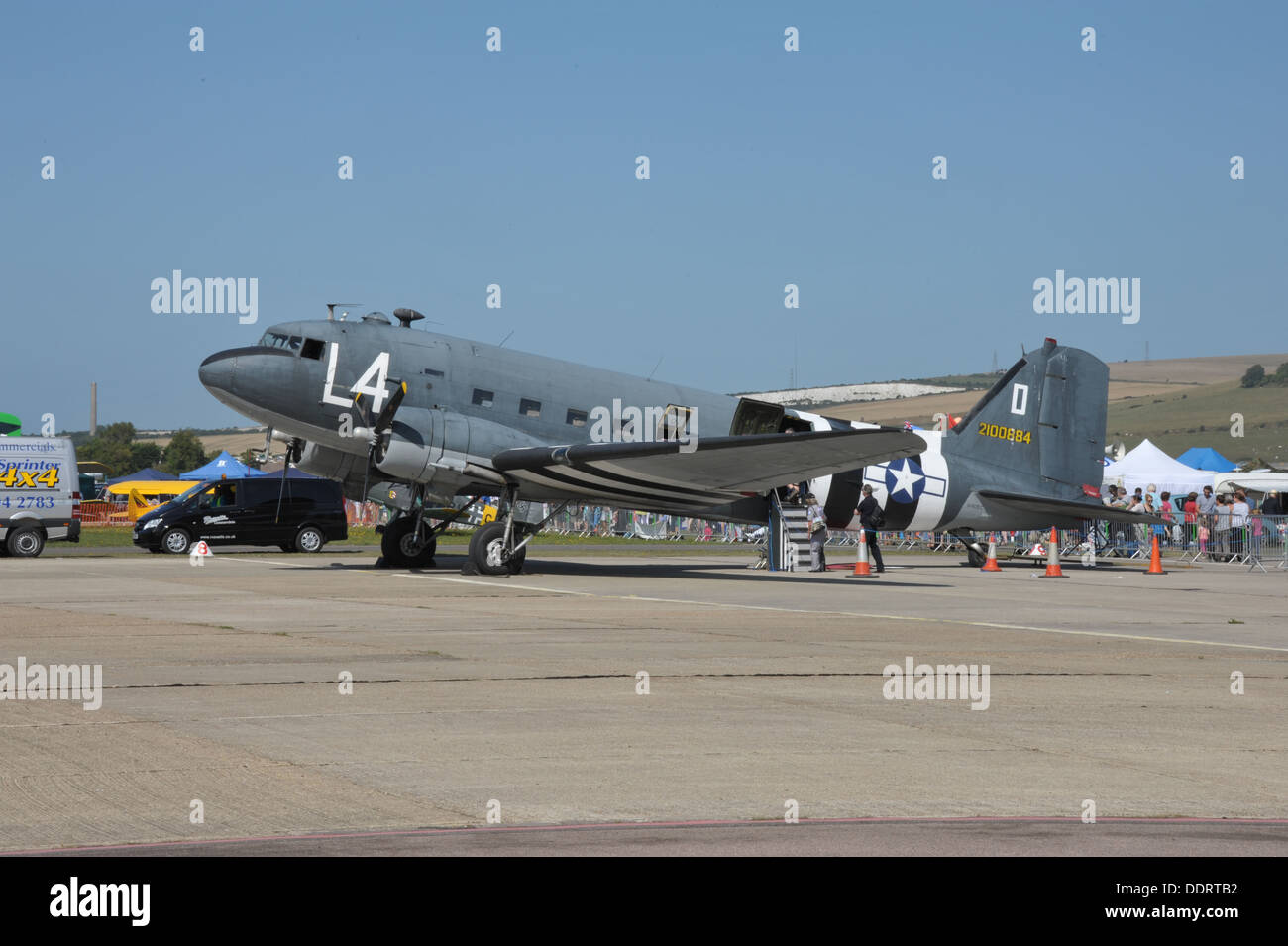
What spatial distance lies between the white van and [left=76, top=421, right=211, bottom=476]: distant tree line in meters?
122

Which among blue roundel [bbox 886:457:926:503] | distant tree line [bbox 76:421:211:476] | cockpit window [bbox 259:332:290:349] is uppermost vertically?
distant tree line [bbox 76:421:211:476]

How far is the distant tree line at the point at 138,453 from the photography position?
156 metres

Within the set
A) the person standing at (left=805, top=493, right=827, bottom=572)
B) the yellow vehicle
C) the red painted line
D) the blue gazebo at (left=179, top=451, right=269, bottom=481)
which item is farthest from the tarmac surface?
the yellow vehicle

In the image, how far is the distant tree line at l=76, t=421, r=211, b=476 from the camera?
15550 centimetres

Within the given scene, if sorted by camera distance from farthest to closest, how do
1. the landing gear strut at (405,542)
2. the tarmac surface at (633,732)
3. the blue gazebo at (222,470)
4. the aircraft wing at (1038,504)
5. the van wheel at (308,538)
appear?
the blue gazebo at (222,470) → the van wheel at (308,538) → the aircraft wing at (1038,504) → the landing gear strut at (405,542) → the tarmac surface at (633,732)

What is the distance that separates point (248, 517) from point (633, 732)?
32619mm

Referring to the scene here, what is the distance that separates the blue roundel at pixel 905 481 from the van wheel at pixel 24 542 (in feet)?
72.6

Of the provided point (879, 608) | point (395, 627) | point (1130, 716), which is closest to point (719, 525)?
point (879, 608)

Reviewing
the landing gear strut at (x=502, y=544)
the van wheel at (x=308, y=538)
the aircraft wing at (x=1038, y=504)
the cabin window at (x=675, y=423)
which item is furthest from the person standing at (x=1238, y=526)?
the van wheel at (x=308, y=538)

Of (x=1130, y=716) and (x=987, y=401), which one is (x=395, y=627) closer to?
(x=1130, y=716)

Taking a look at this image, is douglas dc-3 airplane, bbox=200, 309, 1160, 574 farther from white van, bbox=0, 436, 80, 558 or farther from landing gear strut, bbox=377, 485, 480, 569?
white van, bbox=0, 436, 80, 558

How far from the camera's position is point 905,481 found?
30844mm

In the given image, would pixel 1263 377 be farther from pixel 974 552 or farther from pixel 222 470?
pixel 974 552

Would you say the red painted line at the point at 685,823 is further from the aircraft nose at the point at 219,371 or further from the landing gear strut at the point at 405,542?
the landing gear strut at the point at 405,542
